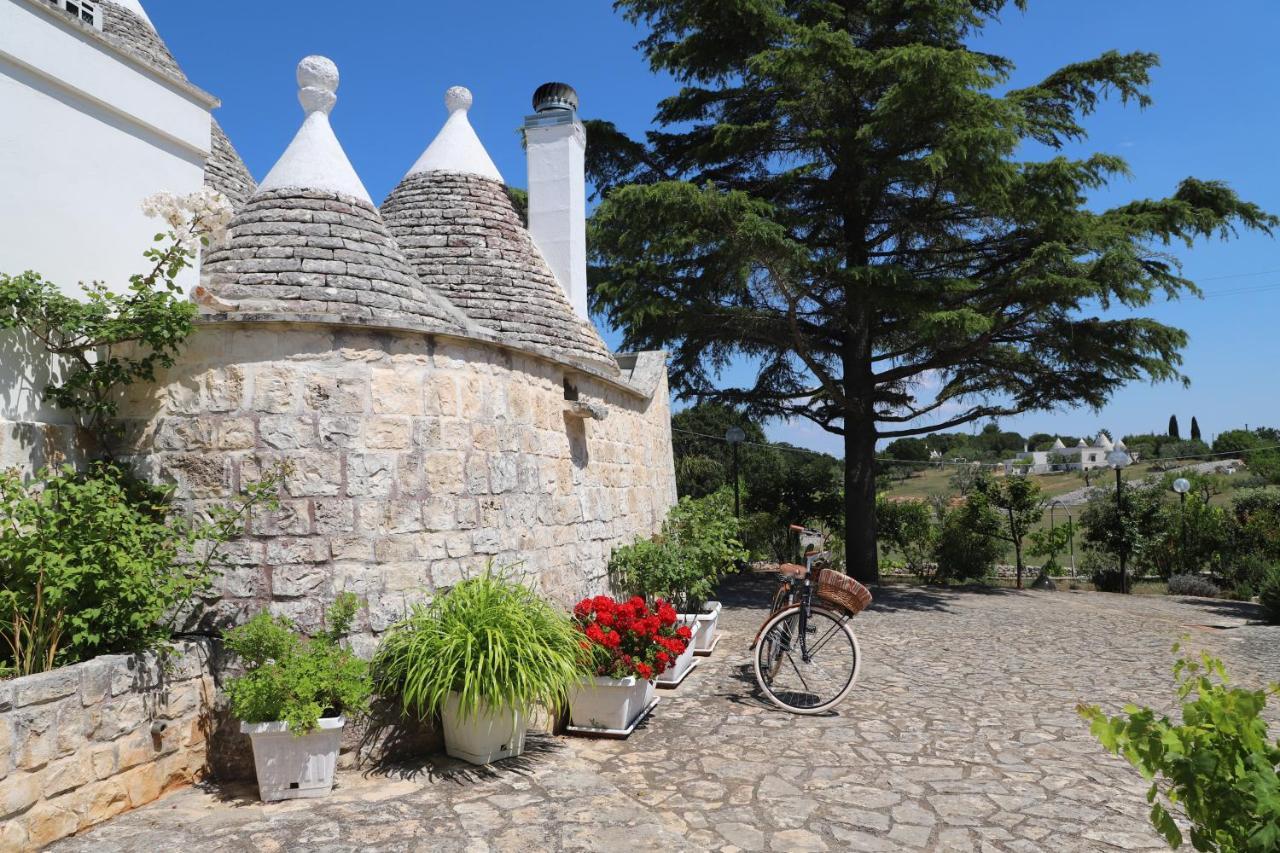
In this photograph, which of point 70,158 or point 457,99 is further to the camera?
point 457,99

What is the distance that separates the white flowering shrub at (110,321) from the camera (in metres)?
4.91

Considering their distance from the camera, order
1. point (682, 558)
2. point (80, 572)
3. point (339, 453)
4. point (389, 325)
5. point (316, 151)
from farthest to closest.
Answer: point (682, 558)
point (316, 151)
point (389, 325)
point (339, 453)
point (80, 572)

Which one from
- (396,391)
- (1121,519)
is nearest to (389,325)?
(396,391)

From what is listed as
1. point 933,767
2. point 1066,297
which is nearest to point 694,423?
point 1066,297

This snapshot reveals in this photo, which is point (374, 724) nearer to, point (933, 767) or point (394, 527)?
point (394, 527)

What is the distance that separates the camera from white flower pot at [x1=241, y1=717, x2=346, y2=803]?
4.62 m

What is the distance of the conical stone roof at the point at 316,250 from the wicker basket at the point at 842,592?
3.51 m

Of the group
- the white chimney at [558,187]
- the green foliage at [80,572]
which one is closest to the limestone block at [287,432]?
the green foliage at [80,572]

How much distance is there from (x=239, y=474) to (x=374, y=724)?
6.01 ft

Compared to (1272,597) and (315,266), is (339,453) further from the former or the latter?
(1272,597)

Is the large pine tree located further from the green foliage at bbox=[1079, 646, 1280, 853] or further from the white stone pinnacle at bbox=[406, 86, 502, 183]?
the green foliage at bbox=[1079, 646, 1280, 853]

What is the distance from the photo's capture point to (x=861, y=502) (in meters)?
15.1

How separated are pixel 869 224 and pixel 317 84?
425 inches

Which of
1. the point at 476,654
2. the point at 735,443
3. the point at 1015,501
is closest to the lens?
the point at 476,654
